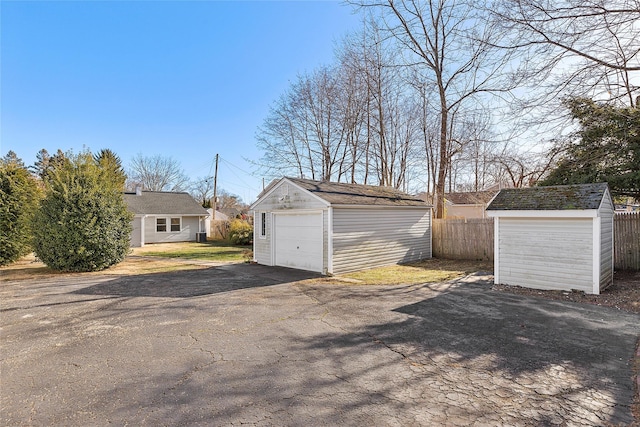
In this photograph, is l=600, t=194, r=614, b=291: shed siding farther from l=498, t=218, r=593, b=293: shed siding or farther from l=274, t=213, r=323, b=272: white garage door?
l=274, t=213, r=323, b=272: white garage door

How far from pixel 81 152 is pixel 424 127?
62.0ft

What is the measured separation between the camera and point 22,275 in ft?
35.6

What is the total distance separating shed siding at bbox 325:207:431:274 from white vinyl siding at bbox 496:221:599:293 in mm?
4378

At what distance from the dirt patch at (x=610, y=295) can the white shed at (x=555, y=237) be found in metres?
0.22

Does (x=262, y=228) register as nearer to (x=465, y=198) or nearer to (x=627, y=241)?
(x=627, y=241)

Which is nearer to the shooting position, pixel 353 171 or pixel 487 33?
pixel 487 33

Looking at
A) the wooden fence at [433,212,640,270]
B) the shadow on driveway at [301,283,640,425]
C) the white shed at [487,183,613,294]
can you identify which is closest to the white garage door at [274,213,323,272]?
the shadow on driveway at [301,283,640,425]

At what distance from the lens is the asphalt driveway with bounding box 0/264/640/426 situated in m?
3.00

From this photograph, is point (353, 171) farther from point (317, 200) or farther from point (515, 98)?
point (515, 98)

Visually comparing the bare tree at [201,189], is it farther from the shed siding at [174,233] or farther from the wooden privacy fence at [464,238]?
the wooden privacy fence at [464,238]

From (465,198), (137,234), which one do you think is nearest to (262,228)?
(137,234)

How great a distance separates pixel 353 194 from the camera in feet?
41.1

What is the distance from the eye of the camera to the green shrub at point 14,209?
1241 centimetres

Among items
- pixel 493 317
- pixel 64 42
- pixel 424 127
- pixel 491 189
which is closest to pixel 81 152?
pixel 64 42
